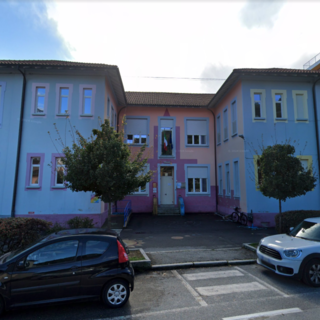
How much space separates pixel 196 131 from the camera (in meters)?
19.7

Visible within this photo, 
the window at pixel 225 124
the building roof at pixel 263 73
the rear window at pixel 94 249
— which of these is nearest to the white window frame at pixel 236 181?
the window at pixel 225 124

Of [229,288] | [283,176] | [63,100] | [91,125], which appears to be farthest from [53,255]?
[63,100]

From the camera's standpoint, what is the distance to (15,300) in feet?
13.5

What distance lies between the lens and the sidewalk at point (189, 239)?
7.66 meters

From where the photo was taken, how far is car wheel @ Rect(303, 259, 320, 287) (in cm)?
553

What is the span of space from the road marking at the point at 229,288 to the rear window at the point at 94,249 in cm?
232

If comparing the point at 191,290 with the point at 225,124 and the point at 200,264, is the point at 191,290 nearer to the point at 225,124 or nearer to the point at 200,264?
the point at 200,264

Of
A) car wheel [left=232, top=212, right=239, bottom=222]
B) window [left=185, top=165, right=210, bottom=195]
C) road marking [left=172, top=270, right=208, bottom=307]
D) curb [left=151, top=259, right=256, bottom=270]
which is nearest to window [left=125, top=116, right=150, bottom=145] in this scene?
window [left=185, top=165, right=210, bottom=195]

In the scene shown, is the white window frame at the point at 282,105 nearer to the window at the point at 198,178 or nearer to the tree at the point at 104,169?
the window at the point at 198,178

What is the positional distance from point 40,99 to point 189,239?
10992mm

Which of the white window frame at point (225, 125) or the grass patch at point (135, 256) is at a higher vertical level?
the white window frame at point (225, 125)

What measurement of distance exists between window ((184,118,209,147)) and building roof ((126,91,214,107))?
49.8 inches

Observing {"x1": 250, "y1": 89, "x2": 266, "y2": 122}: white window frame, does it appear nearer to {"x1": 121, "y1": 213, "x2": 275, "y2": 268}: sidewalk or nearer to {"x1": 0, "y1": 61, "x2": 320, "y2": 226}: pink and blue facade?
{"x1": 0, "y1": 61, "x2": 320, "y2": 226}: pink and blue facade

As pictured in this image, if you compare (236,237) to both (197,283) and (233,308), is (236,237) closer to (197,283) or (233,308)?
(197,283)
